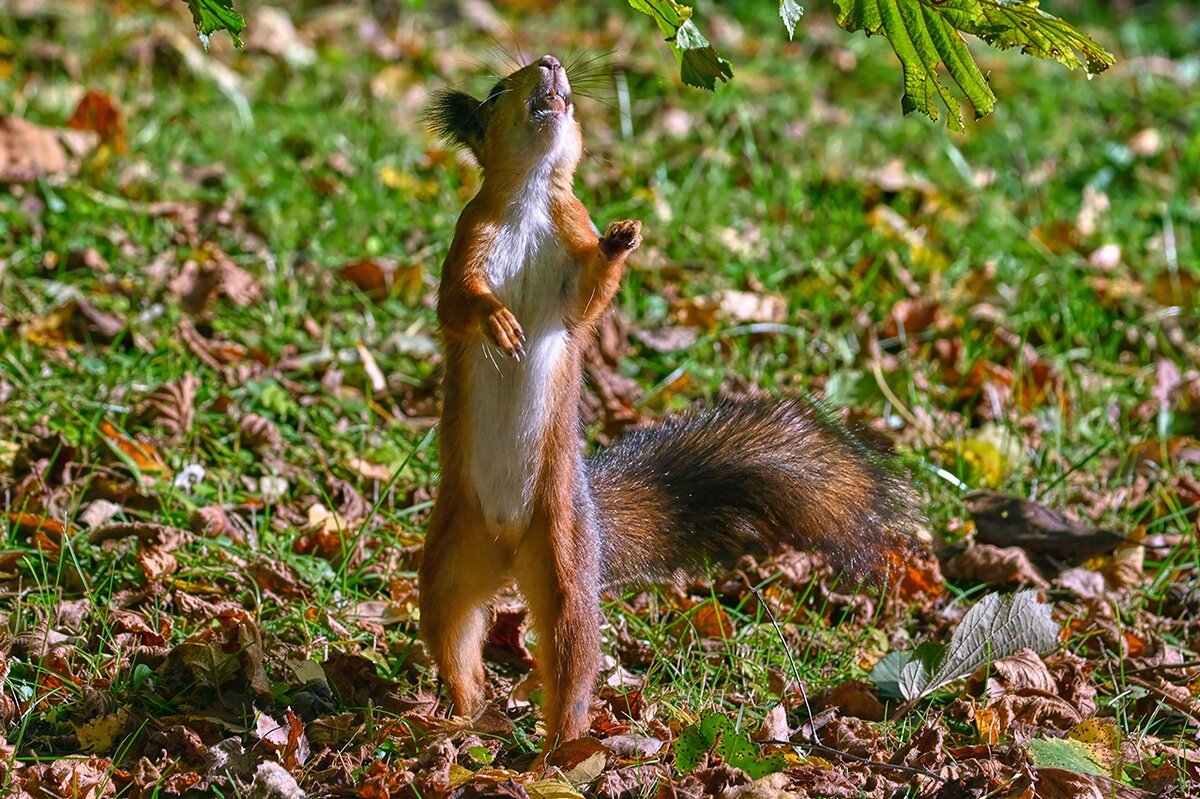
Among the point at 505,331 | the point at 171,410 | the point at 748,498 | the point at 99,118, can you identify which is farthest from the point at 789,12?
the point at 99,118

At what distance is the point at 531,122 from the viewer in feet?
8.34

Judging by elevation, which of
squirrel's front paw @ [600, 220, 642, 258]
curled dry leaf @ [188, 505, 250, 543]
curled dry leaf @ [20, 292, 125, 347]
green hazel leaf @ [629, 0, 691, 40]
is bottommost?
curled dry leaf @ [188, 505, 250, 543]

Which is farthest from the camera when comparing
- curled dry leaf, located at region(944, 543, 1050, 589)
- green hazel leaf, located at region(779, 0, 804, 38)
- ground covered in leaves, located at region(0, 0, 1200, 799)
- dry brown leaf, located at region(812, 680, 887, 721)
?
curled dry leaf, located at region(944, 543, 1050, 589)

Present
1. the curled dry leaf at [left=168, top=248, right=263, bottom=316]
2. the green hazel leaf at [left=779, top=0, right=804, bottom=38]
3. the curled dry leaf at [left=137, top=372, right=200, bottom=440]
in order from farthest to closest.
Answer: the curled dry leaf at [left=168, top=248, right=263, bottom=316], the curled dry leaf at [left=137, top=372, right=200, bottom=440], the green hazel leaf at [left=779, top=0, right=804, bottom=38]

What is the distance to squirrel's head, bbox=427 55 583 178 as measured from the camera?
2533mm

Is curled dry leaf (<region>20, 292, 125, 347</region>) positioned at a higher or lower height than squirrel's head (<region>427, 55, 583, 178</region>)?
lower

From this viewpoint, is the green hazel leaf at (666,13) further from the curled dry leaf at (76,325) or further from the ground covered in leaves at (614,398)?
the curled dry leaf at (76,325)

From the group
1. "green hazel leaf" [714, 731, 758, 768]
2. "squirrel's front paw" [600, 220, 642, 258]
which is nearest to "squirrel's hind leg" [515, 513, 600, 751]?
"green hazel leaf" [714, 731, 758, 768]

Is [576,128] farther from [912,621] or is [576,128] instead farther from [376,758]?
[912,621]

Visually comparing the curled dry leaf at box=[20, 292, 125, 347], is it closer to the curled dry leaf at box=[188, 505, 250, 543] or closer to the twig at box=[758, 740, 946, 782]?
the curled dry leaf at box=[188, 505, 250, 543]

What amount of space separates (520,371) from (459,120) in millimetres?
492

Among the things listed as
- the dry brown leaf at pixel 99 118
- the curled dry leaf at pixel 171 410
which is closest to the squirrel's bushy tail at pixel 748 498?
the curled dry leaf at pixel 171 410

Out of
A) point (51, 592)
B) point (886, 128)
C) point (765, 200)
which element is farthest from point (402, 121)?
point (51, 592)

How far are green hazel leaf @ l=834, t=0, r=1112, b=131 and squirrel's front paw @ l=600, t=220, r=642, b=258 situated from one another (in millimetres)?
454
